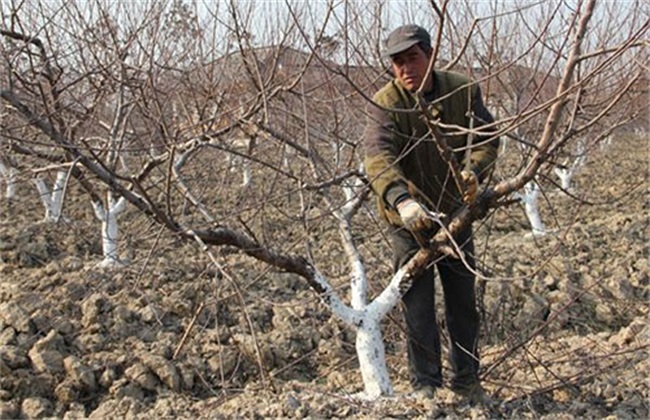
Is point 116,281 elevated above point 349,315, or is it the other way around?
point 116,281

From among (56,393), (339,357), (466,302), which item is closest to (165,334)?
(56,393)

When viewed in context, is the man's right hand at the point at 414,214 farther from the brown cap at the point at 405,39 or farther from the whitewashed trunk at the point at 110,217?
the whitewashed trunk at the point at 110,217

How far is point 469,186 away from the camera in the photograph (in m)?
2.10

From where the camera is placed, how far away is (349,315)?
2592 millimetres

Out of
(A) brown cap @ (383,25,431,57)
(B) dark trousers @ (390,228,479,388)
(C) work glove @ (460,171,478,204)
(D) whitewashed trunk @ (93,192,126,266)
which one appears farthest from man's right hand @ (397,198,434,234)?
(D) whitewashed trunk @ (93,192,126,266)

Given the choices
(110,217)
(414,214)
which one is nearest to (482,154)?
(414,214)

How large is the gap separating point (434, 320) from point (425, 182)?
54 cm

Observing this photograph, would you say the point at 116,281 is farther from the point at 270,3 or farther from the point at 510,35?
the point at 510,35

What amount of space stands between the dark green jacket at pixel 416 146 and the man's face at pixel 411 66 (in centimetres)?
6

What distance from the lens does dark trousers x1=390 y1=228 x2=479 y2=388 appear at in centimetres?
260

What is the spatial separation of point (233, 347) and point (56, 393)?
93 cm

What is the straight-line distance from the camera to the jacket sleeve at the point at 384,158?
2.26m

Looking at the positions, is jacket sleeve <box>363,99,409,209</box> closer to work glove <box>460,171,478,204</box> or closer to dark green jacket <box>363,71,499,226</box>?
dark green jacket <box>363,71,499,226</box>

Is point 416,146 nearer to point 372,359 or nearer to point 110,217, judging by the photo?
point 372,359
